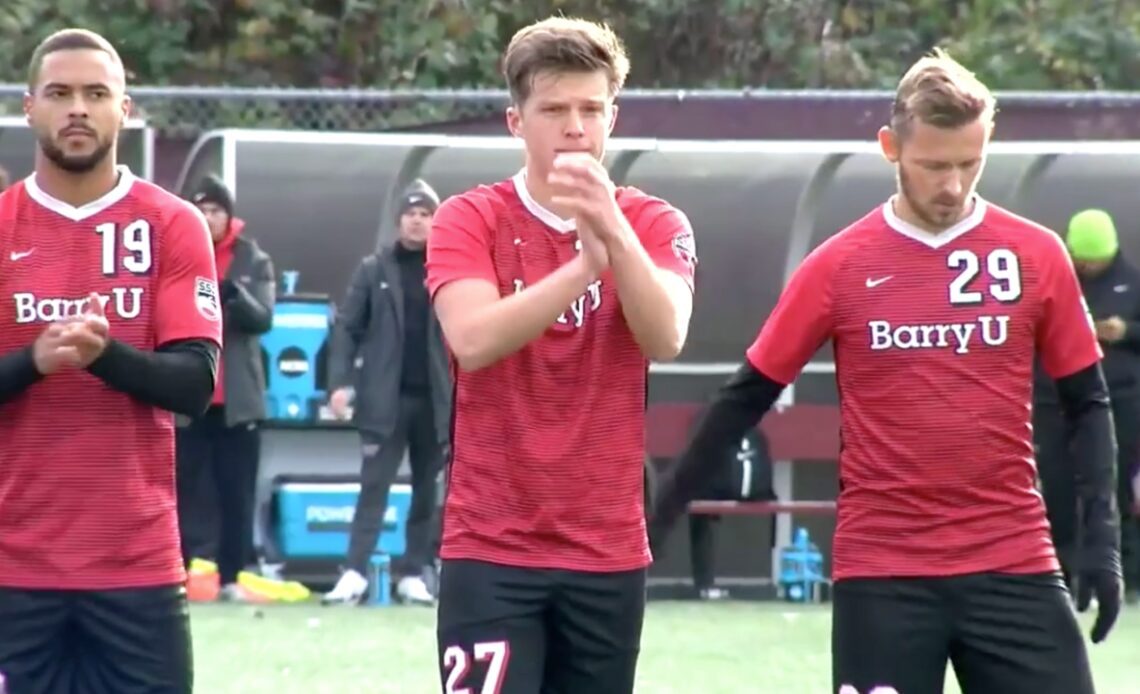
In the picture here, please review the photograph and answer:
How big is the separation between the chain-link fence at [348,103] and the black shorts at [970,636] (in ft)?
25.4

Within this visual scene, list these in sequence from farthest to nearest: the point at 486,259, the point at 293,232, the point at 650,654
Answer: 1. the point at 293,232
2. the point at 650,654
3. the point at 486,259

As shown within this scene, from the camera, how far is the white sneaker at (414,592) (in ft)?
40.2

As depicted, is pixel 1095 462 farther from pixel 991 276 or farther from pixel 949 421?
pixel 991 276

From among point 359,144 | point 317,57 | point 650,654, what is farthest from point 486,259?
point 317,57

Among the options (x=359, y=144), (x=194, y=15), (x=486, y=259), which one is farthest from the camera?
(x=194, y=15)

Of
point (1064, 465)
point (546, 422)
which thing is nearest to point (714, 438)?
point (546, 422)

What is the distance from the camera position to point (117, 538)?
5324mm

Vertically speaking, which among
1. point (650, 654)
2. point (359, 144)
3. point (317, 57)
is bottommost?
point (650, 654)

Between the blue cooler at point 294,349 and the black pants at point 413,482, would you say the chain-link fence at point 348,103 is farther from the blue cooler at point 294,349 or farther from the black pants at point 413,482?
the black pants at point 413,482

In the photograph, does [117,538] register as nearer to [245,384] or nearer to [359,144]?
[245,384]

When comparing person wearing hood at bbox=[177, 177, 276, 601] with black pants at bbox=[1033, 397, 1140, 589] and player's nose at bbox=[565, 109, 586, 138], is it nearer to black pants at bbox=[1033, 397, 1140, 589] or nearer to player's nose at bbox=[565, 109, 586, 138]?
black pants at bbox=[1033, 397, 1140, 589]

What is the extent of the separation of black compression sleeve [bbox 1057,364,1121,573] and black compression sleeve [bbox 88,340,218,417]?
1878 millimetres

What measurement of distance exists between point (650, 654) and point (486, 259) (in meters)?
5.53

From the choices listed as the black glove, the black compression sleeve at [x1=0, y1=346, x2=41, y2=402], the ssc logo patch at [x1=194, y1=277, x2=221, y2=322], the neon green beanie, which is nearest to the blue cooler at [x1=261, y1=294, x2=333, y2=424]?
the neon green beanie
